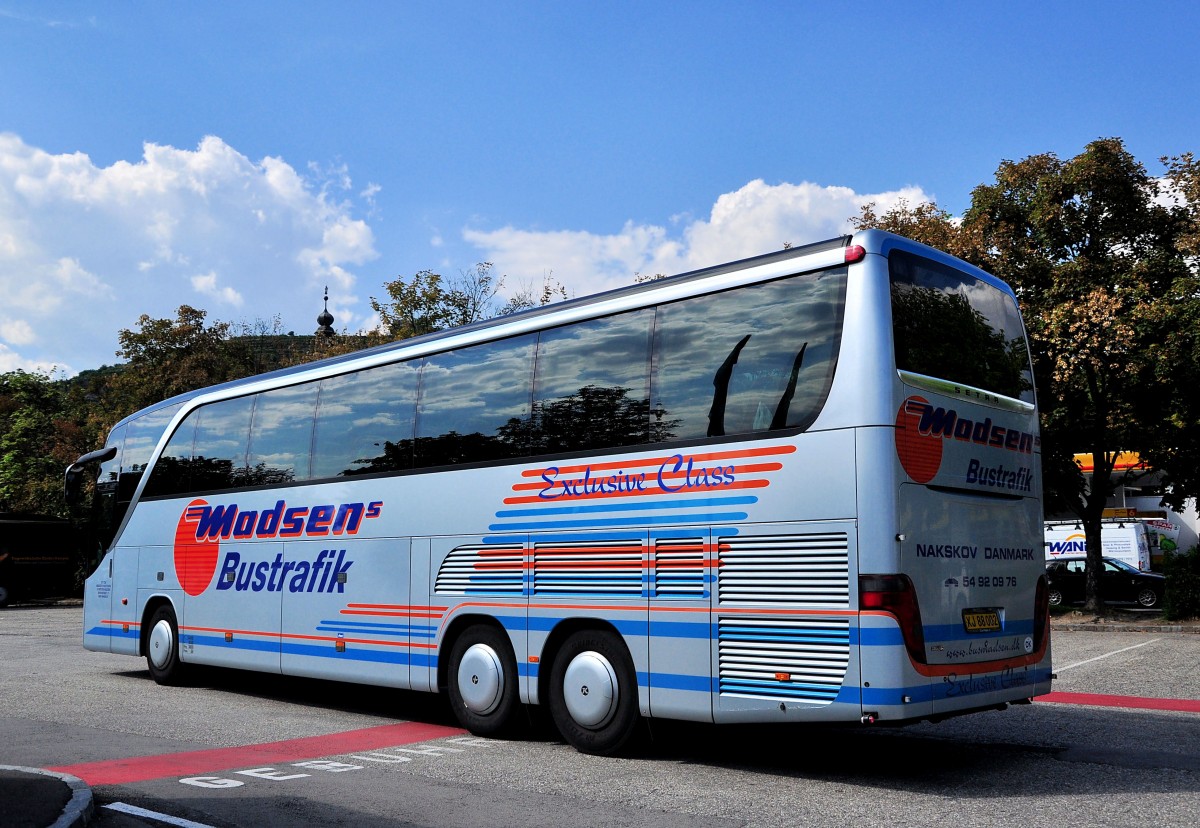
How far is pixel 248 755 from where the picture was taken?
9203 millimetres

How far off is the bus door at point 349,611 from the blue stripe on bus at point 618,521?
5.38 feet

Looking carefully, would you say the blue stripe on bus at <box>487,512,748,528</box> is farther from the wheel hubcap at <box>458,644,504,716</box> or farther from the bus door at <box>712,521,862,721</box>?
the wheel hubcap at <box>458,644,504,716</box>

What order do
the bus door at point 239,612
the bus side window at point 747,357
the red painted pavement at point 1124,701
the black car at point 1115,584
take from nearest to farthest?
1. the bus side window at point 747,357
2. the red painted pavement at point 1124,701
3. the bus door at point 239,612
4. the black car at point 1115,584

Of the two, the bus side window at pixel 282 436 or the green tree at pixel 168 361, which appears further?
the green tree at pixel 168 361

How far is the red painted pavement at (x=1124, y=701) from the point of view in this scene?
12289 mm

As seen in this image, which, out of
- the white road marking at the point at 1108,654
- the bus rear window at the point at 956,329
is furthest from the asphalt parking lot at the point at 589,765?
the white road marking at the point at 1108,654

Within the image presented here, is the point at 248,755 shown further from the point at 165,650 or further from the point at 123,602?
the point at 123,602

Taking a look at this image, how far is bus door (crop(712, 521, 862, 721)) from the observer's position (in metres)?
7.46

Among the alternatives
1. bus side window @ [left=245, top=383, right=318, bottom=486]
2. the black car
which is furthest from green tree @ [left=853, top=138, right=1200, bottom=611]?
bus side window @ [left=245, top=383, right=318, bottom=486]

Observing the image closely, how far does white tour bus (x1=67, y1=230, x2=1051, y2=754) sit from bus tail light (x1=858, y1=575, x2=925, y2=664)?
0.06 ft

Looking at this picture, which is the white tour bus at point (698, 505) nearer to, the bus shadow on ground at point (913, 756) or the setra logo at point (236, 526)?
the setra logo at point (236, 526)

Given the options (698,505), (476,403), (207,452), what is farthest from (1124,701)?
(207,452)

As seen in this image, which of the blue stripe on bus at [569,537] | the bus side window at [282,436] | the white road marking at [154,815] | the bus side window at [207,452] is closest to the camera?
the white road marking at [154,815]

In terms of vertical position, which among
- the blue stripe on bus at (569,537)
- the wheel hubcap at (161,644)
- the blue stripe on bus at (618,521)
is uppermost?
the blue stripe on bus at (618,521)
